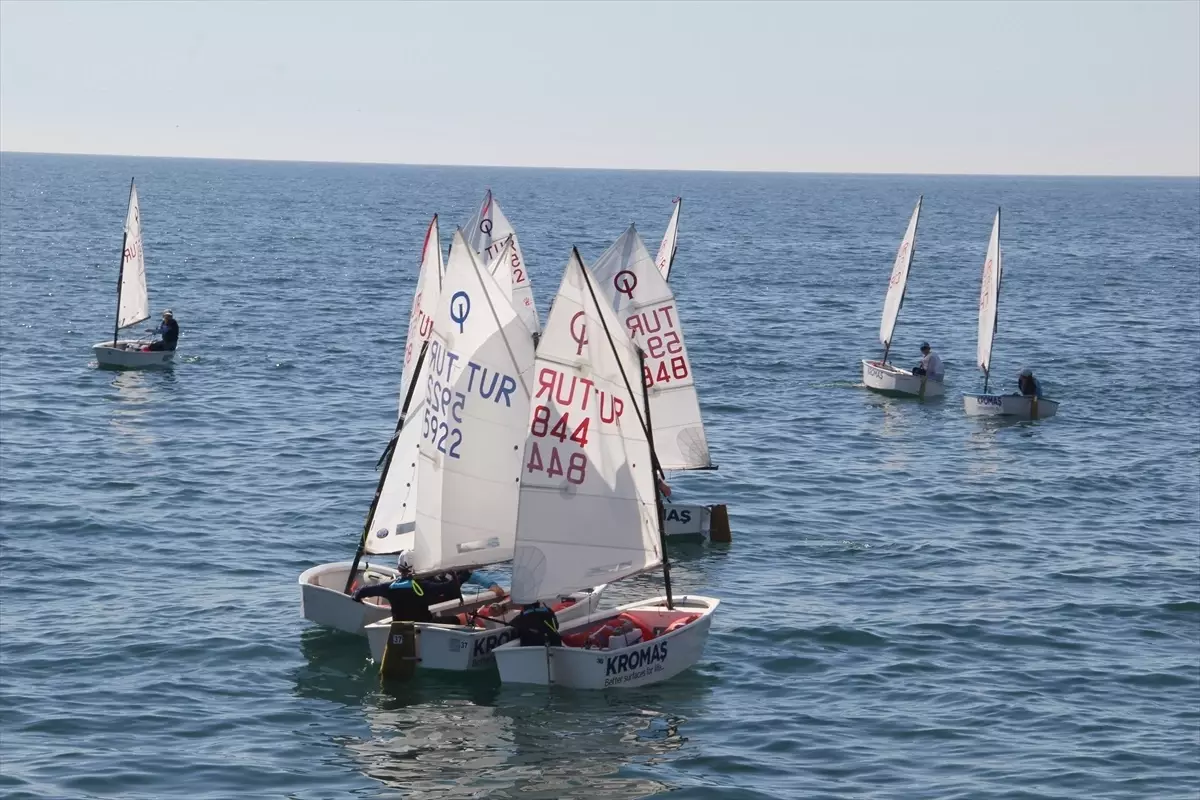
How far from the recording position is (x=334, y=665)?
3081 cm

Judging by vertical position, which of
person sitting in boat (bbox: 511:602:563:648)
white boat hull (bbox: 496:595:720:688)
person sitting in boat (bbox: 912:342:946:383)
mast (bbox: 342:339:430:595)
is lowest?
white boat hull (bbox: 496:595:720:688)

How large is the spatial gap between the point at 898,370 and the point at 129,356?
30.5m

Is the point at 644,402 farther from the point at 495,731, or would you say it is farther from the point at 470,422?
the point at 495,731

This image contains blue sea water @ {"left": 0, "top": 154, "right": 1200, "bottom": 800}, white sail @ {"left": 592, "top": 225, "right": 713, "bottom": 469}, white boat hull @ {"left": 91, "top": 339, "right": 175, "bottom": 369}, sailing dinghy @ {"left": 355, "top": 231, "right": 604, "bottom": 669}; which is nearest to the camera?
blue sea water @ {"left": 0, "top": 154, "right": 1200, "bottom": 800}

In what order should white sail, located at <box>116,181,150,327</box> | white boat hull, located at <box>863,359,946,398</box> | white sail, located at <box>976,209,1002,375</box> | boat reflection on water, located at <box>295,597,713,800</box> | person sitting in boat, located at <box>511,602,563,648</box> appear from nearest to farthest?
boat reflection on water, located at <box>295,597,713,800</box>
person sitting in boat, located at <box>511,602,563,648</box>
white sail, located at <box>976,209,1002,375</box>
white boat hull, located at <box>863,359,946,398</box>
white sail, located at <box>116,181,150,327</box>

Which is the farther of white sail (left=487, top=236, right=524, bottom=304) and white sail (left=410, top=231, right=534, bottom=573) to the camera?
white sail (left=487, top=236, right=524, bottom=304)

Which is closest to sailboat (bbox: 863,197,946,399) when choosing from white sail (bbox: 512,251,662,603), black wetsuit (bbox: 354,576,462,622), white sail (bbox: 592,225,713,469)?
white sail (bbox: 592,225,713,469)

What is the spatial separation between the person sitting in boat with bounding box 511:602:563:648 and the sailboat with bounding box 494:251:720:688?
232 mm

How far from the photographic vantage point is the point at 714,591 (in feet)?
119

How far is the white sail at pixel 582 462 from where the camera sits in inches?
1153

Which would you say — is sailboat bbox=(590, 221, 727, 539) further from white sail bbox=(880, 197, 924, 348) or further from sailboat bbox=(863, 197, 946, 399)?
white sail bbox=(880, 197, 924, 348)

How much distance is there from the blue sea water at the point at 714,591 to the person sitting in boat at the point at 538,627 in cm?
116

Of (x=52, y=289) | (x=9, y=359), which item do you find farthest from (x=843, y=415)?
(x=52, y=289)

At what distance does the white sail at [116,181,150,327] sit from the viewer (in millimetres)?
64625
